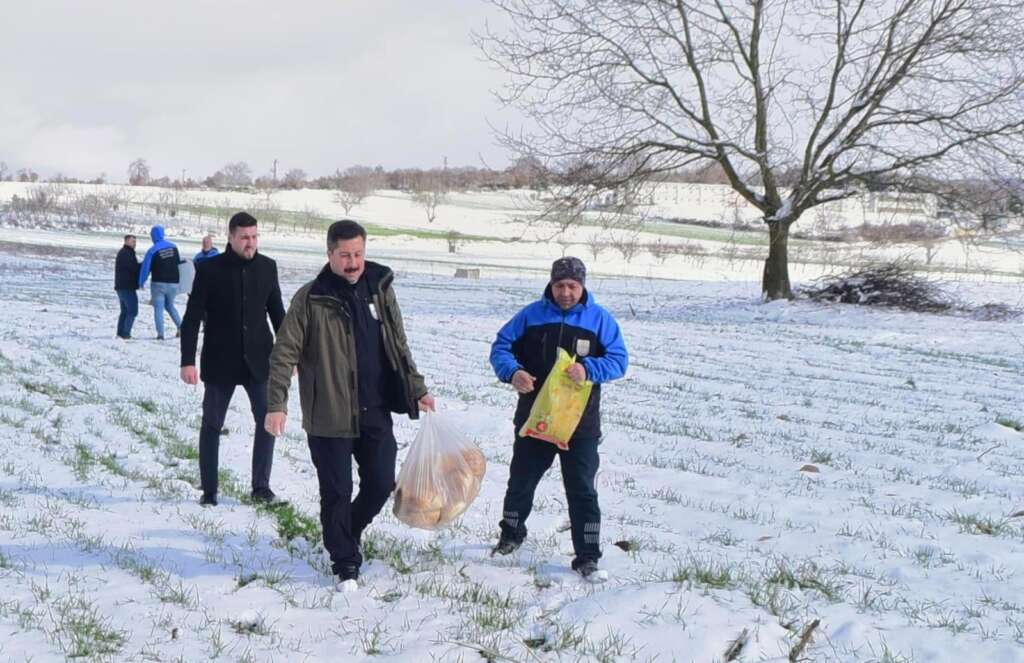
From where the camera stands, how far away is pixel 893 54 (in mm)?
21219

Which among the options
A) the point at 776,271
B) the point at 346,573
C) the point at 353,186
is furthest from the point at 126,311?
the point at 353,186

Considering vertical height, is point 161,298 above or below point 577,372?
below

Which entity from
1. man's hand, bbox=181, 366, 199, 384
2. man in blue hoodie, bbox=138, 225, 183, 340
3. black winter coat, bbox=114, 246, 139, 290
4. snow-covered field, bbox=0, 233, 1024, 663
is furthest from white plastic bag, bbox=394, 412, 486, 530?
black winter coat, bbox=114, 246, 139, 290

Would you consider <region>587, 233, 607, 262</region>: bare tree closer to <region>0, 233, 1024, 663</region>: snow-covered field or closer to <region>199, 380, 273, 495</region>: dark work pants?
<region>0, 233, 1024, 663</region>: snow-covered field

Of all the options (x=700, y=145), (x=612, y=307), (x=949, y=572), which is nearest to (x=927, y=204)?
(x=700, y=145)

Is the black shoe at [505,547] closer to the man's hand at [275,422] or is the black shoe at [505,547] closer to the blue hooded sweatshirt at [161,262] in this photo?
the man's hand at [275,422]

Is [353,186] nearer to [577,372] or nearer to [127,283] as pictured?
[127,283]

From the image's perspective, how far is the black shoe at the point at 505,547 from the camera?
5.12 meters

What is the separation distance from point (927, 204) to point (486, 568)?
1993cm

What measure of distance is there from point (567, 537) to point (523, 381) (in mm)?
1275

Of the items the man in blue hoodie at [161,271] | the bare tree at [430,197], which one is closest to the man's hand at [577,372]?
the man in blue hoodie at [161,271]

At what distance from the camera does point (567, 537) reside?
558 cm

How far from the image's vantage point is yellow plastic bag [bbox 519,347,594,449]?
4.76m

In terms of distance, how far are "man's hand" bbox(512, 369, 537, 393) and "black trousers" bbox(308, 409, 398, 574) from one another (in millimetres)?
705
